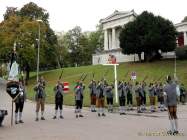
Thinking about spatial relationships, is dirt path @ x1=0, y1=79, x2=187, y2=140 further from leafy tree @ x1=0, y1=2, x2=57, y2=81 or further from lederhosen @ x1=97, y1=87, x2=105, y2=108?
leafy tree @ x1=0, y1=2, x2=57, y2=81

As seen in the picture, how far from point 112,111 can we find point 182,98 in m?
11.9

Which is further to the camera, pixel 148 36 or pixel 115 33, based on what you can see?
pixel 115 33

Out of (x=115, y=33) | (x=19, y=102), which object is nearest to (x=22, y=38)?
(x=115, y=33)

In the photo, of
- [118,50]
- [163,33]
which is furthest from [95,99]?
[118,50]

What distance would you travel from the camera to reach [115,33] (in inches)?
3875

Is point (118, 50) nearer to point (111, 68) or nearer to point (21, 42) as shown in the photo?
point (111, 68)

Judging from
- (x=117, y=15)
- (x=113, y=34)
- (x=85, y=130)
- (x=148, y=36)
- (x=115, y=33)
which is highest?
(x=117, y=15)

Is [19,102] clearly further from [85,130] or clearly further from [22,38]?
[22,38]

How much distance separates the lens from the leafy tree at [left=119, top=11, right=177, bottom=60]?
73062 mm

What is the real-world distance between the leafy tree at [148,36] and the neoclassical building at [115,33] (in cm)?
838

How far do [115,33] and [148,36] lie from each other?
26232 millimetres

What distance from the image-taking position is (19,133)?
1619 cm

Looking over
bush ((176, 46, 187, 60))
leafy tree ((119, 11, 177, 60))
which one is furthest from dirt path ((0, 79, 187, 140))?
bush ((176, 46, 187, 60))

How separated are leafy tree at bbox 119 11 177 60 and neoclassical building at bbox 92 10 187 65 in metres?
8.38
